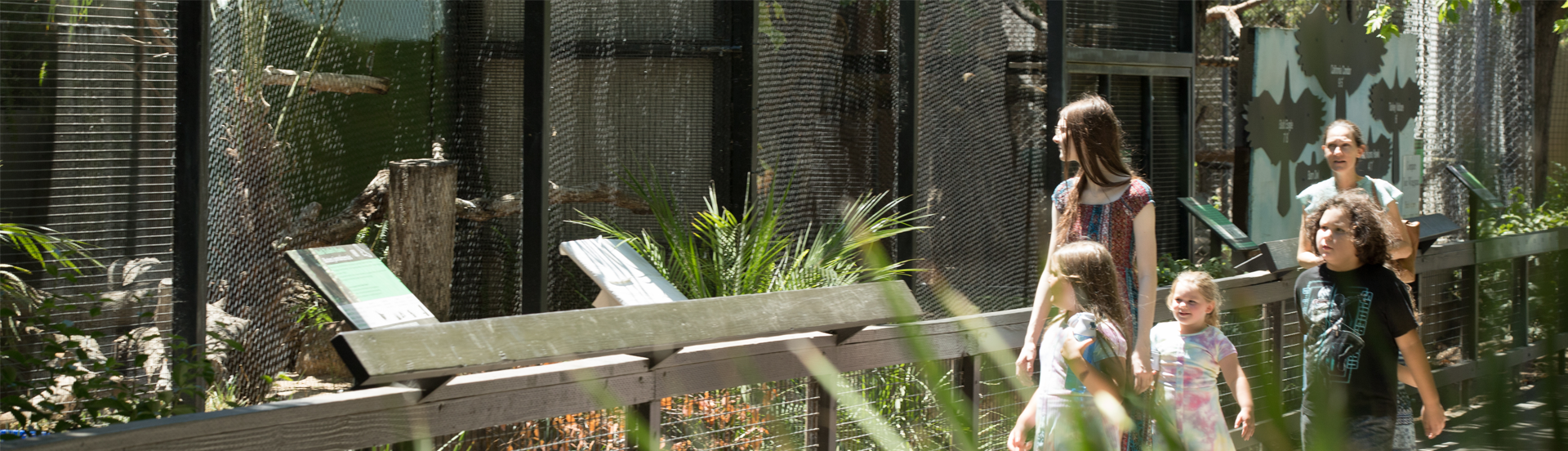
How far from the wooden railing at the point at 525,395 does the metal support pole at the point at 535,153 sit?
3.15 ft

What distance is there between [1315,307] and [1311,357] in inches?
6.9

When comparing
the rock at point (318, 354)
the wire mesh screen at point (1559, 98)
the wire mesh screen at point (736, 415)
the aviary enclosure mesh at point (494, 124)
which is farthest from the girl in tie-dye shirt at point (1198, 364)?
the wire mesh screen at point (1559, 98)

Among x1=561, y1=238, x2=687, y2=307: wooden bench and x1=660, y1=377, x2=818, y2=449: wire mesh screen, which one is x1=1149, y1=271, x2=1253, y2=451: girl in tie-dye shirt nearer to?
x1=660, y1=377, x2=818, y2=449: wire mesh screen

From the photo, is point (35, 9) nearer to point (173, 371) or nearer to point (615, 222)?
point (173, 371)

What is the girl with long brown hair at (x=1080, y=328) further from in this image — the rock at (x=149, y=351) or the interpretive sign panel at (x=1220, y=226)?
the interpretive sign panel at (x=1220, y=226)

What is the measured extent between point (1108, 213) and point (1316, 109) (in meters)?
3.78

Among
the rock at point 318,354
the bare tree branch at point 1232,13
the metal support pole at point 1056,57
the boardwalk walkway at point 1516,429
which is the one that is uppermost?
the bare tree branch at point 1232,13

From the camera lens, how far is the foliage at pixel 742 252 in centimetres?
442

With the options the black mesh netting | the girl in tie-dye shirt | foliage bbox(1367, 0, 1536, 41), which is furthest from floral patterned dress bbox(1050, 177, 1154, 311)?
foliage bbox(1367, 0, 1536, 41)

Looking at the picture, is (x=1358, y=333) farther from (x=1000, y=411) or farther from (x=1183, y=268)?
(x=1183, y=268)

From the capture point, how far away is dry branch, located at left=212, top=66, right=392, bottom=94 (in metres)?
3.84

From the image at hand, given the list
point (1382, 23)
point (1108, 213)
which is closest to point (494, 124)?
point (1108, 213)

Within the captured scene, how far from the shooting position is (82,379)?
9.46 ft

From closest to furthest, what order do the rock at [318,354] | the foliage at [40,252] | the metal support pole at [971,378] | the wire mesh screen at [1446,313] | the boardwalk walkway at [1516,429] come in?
1. the boardwalk walkway at [1516,429]
2. the foliage at [40,252]
3. the metal support pole at [971,378]
4. the rock at [318,354]
5. the wire mesh screen at [1446,313]
